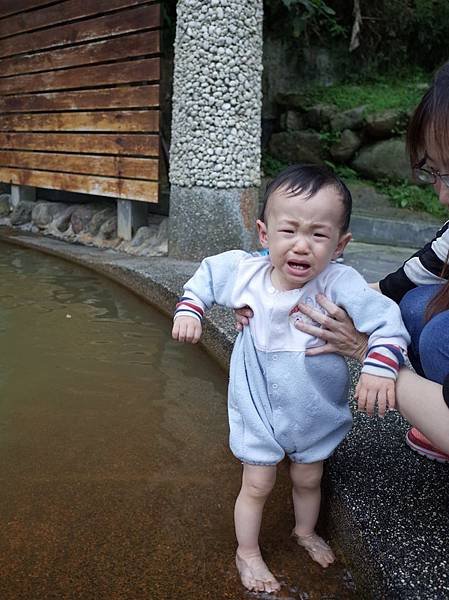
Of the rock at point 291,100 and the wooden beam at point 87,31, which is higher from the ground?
the wooden beam at point 87,31

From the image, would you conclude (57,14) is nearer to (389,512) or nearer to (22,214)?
(22,214)

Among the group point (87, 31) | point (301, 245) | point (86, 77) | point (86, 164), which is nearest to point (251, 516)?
point (301, 245)

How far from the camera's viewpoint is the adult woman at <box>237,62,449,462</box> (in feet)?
4.41

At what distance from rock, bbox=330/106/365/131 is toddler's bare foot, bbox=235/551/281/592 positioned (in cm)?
678

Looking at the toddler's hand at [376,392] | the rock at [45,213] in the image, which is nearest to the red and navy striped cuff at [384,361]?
the toddler's hand at [376,392]

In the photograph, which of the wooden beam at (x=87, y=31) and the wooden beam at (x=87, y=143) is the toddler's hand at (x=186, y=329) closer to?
the wooden beam at (x=87, y=143)

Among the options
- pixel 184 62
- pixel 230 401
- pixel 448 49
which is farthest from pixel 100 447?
pixel 448 49

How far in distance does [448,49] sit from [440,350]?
8165mm

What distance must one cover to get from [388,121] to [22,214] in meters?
4.32

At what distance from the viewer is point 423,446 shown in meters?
1.81

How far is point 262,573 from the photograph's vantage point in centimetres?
151

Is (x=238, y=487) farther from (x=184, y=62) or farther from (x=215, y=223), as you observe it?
(x=184, y=62)

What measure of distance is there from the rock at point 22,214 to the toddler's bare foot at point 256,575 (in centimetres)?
590

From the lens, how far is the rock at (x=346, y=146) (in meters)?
7.56
